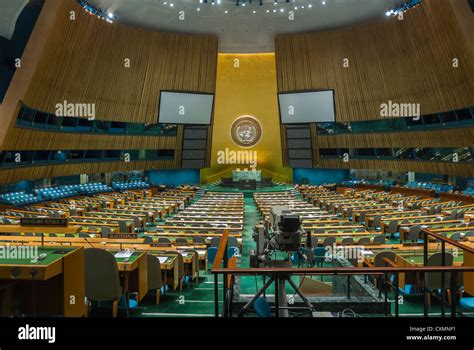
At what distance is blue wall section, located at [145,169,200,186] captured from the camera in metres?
34.1

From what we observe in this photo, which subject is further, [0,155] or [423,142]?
[423,142]

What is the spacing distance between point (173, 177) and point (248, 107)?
1013 cm

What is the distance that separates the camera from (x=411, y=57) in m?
24.4

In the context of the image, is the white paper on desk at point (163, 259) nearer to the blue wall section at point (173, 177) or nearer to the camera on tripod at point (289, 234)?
the camera on tripod at point (289, 234)

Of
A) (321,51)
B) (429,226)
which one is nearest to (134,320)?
(429,226)

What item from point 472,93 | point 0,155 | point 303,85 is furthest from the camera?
point 303,85

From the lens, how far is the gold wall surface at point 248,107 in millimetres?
37375

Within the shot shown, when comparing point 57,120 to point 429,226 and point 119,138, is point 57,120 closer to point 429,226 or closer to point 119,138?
point 119,138

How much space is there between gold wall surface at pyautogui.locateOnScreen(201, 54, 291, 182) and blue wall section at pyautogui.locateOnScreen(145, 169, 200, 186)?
1.76m

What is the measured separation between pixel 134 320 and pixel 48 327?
67 centimetres

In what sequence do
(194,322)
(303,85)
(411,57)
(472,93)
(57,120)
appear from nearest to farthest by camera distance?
(194,322) < (472,93) < (57,120) < (411,57) < (303,85)

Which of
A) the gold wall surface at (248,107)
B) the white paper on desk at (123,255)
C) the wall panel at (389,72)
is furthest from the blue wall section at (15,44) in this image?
the gold wall surface at (248,107)

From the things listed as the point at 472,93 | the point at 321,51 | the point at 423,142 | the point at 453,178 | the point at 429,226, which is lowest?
the point at 429,226

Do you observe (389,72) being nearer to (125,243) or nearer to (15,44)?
(15,44)
